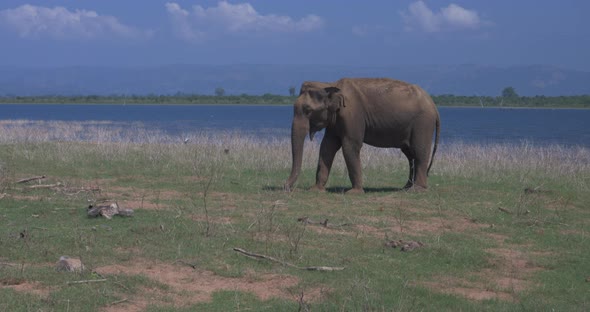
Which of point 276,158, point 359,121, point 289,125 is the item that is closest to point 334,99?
point 359,121

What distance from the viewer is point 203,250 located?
33.4ft

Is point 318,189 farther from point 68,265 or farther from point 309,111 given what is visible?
point 68,265

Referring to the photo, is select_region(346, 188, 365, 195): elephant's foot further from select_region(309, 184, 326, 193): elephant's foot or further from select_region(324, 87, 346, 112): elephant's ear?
select_region(324, 87, 346, 112): elephant's ear

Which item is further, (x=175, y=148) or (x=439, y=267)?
→ (x=175, y=148)

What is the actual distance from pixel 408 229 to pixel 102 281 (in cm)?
500

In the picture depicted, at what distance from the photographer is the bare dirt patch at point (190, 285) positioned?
831 cm

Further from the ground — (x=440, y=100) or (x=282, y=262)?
(x=282, y=262)

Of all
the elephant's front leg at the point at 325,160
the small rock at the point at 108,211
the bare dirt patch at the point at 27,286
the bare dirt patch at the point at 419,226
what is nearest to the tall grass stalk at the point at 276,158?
the elephant's front leg at the point at 325,160

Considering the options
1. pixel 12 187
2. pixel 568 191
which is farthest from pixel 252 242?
pixel 568 191

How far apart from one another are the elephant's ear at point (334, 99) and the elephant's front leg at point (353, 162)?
2.28 feet

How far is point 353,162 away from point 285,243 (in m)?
5.20

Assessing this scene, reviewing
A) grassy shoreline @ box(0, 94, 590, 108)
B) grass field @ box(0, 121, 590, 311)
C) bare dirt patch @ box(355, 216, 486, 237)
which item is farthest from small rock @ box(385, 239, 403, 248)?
grassy shoreline @ box(0, 94, 590, 108)

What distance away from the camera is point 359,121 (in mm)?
15812

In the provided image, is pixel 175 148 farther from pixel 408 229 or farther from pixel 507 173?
pixel 408 229
